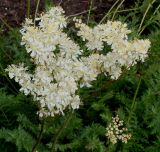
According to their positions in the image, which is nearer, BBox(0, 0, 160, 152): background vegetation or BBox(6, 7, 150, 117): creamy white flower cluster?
BBox(6, 7, 150, 117): creamy white flower cluster

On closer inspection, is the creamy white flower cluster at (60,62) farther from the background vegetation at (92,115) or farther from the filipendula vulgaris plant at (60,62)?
the background vegetation at (92,115)

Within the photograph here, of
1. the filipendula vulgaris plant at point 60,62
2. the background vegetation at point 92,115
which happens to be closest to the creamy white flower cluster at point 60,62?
the filipendula vulgaris plant at point 60,62

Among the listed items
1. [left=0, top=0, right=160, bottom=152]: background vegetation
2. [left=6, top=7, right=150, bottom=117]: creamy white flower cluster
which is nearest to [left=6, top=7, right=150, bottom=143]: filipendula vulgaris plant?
[left=6, top=7, right=150, bottom=117]: creamy white flower cluster

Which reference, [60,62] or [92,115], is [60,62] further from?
[92,115]

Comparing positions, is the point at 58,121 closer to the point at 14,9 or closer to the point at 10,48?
the point at 10,48

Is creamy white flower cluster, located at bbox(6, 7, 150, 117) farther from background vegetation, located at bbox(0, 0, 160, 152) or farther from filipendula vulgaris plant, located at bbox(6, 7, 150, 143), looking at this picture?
background vegetation, located at bbox(0, 0, 160, 152)
